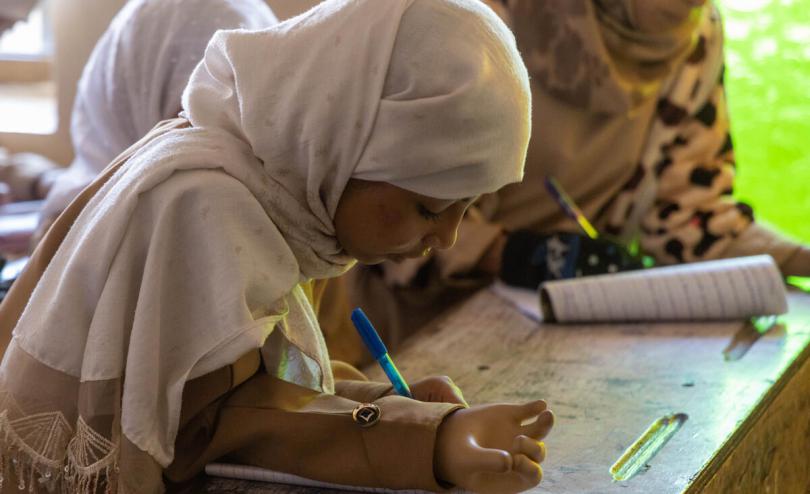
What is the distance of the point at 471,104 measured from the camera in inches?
32.6

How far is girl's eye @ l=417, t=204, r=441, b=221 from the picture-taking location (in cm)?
88

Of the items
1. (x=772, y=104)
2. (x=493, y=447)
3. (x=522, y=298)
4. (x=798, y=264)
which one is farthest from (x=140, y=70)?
(x=772, y=104)

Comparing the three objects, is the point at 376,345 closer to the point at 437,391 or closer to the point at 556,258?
the point at 437,391

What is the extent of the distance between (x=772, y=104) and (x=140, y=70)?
131cm

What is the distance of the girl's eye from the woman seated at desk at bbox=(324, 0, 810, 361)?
2.42ft

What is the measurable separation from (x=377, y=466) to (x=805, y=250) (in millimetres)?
1095

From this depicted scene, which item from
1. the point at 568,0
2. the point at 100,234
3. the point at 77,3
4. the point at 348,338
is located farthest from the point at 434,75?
the point at 77,3

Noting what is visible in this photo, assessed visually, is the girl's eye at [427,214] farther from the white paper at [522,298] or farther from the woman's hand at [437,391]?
the white paper at [522,298]

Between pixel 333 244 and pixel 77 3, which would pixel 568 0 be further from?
pixel 77 3

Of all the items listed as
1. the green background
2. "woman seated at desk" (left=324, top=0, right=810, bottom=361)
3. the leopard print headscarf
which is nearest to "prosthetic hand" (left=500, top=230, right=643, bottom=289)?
"woman seated at desk" (left=324, top=0, right=810, bottom=361)

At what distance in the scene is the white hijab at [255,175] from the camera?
816 millimetres

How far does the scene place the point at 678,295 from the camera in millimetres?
1505

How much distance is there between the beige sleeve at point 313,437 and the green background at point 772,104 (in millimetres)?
1450

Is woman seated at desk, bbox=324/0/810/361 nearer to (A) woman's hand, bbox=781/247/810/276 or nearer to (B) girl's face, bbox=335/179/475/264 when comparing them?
(A) woman's hand, bbox=781/247/810/276
